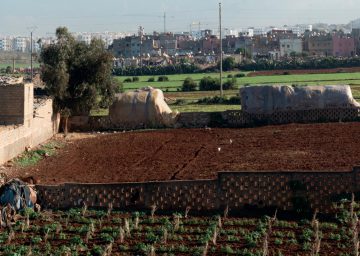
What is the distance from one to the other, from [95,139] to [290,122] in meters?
8.01

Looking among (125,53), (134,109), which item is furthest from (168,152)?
(125,53)

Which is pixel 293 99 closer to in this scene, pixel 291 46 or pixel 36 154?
pixel 36 154

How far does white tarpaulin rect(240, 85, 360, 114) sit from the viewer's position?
3300cm

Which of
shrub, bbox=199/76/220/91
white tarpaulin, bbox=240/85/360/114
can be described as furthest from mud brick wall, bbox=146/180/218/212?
shrub, bbox=199/76/220/91

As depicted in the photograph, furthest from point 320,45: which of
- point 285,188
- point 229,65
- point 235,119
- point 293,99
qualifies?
point 285,188

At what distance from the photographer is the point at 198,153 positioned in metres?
24.9

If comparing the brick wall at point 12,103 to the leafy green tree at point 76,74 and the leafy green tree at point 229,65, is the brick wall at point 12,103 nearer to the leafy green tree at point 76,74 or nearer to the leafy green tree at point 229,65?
the leafy green tree at point 76,74

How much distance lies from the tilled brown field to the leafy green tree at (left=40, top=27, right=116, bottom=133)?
225 centimetres

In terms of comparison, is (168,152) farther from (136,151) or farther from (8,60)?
(8,60)

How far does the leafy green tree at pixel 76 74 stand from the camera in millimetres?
32094

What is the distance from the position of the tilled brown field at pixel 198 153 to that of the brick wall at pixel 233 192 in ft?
13.2

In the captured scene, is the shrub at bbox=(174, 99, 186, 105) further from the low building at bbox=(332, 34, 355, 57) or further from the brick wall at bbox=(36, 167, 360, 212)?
the low building at bbox=(332, 34, 355, 57)

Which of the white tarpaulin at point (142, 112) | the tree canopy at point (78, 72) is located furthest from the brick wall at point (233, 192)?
the white tarpaulin at point (142, 112)

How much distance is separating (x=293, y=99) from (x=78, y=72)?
851 cm
